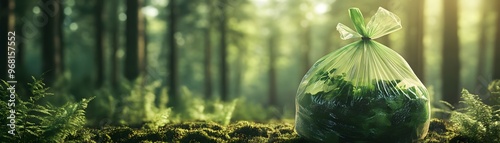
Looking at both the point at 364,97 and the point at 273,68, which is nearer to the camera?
the point at 364,97

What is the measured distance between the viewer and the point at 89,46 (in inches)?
1430

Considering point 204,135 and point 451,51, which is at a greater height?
point 451,51

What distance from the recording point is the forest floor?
15.8ft

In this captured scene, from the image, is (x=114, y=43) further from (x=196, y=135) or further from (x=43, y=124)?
(x=196, y=135)

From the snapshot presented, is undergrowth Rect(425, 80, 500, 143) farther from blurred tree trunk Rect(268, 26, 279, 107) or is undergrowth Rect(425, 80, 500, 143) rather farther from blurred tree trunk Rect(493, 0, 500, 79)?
blurred tree trunk Rect(268, 26, 279, 107)

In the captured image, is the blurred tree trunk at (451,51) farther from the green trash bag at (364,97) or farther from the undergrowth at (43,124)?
the undergrowth at (43,124)

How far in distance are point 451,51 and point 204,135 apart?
8.68 metres

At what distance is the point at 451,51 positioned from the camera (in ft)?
38.7

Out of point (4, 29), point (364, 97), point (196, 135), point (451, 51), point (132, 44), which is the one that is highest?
point (4, 29)

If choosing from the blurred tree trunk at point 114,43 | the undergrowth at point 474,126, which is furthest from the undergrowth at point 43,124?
the blurred tree trunk at point 114,43

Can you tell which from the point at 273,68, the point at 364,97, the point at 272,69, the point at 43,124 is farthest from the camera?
the point at 273,68

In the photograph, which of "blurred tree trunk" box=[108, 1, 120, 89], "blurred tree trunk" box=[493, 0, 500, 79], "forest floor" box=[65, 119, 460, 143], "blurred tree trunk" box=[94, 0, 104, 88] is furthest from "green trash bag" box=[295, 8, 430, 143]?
"blurred tree trunk" box=[108, 1, 120, 89]

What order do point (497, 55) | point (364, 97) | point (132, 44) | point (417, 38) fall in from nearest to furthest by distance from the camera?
point (364, 97) < point (132, 44) < point (417, 38) < point (497, 55)

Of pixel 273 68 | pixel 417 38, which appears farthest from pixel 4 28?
pixel 273 68
